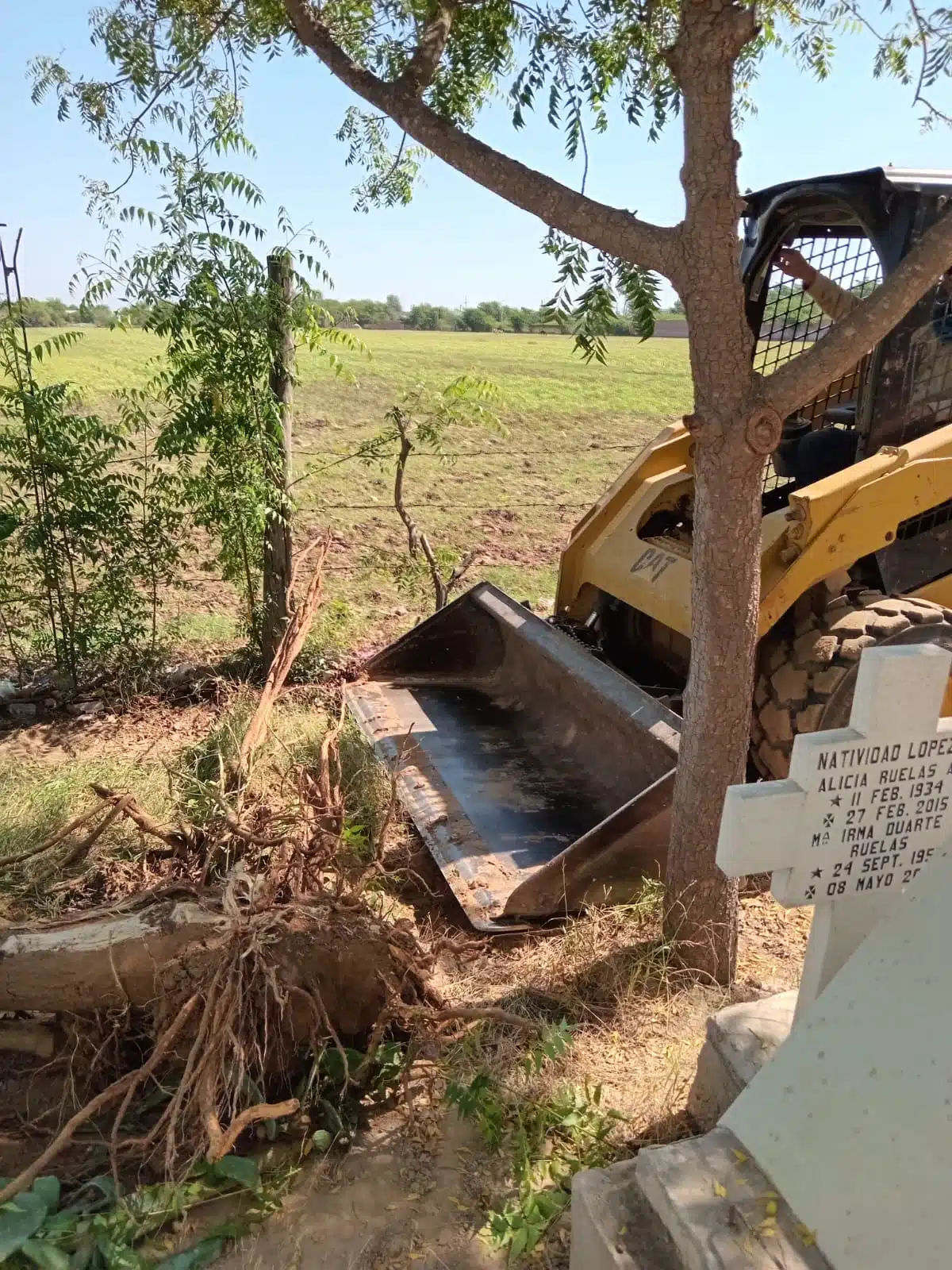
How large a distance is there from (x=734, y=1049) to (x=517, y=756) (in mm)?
2093

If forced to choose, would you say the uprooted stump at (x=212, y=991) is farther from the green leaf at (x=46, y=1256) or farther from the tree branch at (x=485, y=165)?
the tree branch at (x=485, y=165)

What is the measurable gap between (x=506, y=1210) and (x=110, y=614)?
12.9 feet

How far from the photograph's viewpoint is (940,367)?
11.8 feet

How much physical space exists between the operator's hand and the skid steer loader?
0.05 meters

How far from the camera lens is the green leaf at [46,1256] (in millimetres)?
1997

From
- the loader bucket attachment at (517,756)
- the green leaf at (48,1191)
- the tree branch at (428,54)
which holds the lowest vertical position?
the green leaf at (48,1191)

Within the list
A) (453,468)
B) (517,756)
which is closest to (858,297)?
(517,756)

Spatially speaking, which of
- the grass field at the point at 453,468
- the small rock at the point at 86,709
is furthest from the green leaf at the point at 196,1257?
the grass field at the point at 453,468

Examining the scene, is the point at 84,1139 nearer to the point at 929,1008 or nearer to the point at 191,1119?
the point at 191,1119

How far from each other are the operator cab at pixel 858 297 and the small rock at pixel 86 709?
349 centimetres

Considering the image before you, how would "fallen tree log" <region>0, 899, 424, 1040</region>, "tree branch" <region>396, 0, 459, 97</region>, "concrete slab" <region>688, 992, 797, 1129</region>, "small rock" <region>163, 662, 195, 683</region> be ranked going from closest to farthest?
1. "concrete slab" <region>688, 992, 797, 1129</region>
2. "fallen tree log" <region>0, 899, 424, 1040</region>
3. "tree branch" <region>396, 0, 459, 97</region>
4. "small rock" <region>163, 662, 195, 683</region>

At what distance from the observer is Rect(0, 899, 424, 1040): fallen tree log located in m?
2.42

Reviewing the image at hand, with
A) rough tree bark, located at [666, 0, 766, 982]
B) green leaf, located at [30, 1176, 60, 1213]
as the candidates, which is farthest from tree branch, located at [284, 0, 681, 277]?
green leaf, located at [30, 1176, 60, 1213]

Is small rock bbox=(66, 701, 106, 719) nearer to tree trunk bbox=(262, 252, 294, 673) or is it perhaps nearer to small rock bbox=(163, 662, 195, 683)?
small rock bbox=(163, 662, 195, 683)
